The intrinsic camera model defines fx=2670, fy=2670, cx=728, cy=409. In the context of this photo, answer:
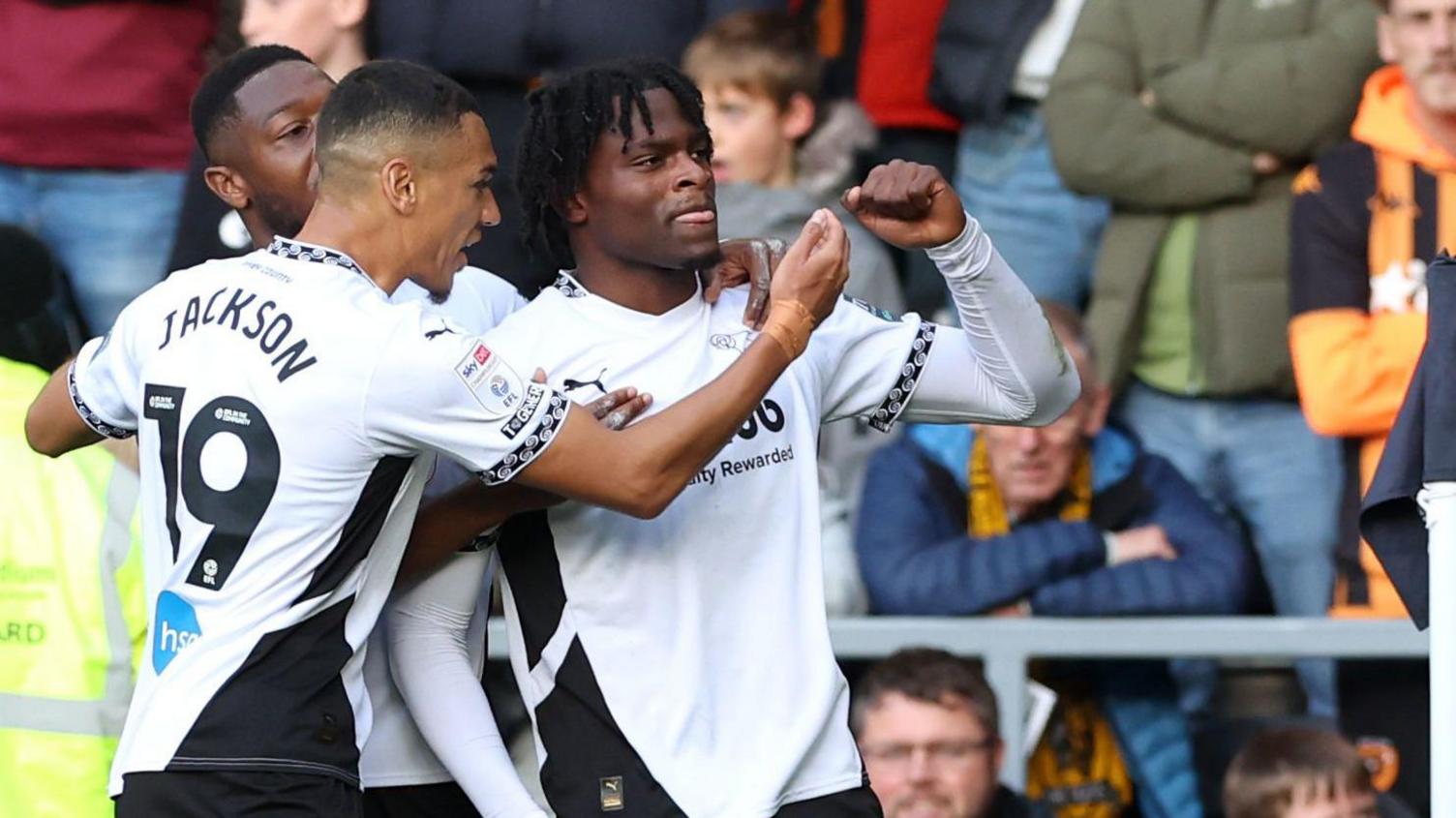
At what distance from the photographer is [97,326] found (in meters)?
7.29

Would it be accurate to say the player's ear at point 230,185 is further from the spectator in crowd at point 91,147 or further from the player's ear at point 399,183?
the spectator in crowd at point 91,147

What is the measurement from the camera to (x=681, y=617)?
408cm

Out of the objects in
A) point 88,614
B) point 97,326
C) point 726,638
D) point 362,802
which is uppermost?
point 726,638

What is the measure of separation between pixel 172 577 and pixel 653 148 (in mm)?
995

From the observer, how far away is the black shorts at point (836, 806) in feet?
13.4

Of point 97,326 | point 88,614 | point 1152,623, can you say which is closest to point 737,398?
point 88,614

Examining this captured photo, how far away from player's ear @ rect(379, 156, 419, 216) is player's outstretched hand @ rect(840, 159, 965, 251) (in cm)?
66

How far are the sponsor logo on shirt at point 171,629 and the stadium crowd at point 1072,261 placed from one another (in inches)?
68.8

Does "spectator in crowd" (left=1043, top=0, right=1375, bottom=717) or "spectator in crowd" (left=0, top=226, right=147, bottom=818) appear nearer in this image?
"spectator in crowd" (left=0, top=226, right=147, bottom=818)

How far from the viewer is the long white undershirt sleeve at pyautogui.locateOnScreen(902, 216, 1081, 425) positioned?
168 inches

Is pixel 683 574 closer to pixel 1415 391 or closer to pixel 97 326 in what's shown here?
pixel 1415 391

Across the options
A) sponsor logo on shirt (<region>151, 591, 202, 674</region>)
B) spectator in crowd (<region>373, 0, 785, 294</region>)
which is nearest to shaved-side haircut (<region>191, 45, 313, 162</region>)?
sponsor logo on shirt (<region>151, 591, 202, 674</region>)

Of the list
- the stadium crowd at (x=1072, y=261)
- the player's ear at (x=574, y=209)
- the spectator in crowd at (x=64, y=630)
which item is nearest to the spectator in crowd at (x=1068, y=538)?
the stadium crowd at (x=1072, y=261)

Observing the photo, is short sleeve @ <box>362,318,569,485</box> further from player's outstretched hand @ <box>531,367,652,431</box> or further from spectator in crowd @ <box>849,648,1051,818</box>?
spectator in crowd @ <box>849,648,1051,818</box>
